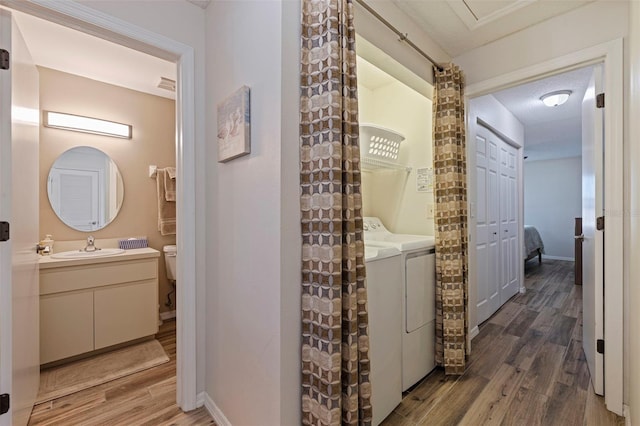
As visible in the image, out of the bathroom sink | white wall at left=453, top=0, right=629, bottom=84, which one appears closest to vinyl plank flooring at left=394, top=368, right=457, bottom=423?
white wall at left=453, top=0, right=629, bottom=84

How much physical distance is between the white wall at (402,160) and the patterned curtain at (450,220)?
0.94 feet

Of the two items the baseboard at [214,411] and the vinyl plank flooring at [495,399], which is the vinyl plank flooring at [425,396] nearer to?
the vinyl plank flooring at [495,399]

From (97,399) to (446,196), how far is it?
8.96 feet

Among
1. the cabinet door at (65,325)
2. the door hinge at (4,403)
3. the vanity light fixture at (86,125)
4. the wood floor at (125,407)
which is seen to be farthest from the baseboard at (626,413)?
the vanity light fixture at (86,125)

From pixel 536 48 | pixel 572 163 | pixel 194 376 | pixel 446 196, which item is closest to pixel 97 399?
pixel 194 376

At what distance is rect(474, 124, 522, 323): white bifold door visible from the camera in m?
2.96

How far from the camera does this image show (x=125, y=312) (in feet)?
8.12

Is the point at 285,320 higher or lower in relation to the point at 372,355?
higher

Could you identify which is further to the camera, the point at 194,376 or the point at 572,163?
the point at 572,163

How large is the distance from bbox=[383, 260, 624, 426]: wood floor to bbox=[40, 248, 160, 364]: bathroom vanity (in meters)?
2.26

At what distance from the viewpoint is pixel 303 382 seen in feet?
3.88

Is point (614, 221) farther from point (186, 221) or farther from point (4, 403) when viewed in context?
point (4, 403)

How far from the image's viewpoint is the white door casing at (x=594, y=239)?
1763 mm

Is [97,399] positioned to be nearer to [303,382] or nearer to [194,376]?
[194,376]
